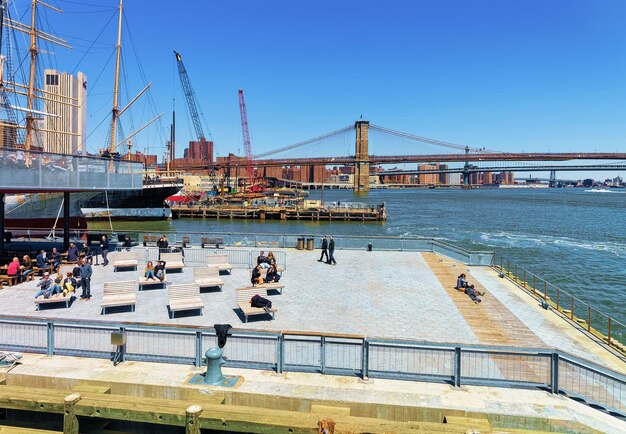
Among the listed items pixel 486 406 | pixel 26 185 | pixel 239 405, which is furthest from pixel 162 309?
pixel 486 406

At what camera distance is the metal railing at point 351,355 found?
7.37 m

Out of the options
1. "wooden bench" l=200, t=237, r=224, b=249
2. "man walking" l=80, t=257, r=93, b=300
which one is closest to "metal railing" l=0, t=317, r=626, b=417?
"man walking" l=80, t=257, r=93, b=300

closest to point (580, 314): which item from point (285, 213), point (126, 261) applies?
point (126, 261)

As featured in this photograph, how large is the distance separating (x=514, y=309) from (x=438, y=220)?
6055cm

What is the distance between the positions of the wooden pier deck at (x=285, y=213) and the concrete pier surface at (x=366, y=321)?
47.6m

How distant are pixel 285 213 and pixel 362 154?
332 ft

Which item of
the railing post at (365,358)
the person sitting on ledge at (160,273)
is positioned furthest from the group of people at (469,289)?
the person sitting on ledge at (160,273)

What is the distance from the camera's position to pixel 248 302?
11492 mm

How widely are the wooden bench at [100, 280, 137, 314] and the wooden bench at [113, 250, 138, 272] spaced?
15.3 ft

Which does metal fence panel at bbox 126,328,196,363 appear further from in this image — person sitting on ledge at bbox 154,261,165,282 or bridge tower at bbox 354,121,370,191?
bridge tower at bbox 354,121,370,191

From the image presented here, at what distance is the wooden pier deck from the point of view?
68.2m

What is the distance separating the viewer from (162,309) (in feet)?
39.6

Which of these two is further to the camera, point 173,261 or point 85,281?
point 173,261

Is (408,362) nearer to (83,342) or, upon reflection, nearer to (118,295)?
(83,342)
